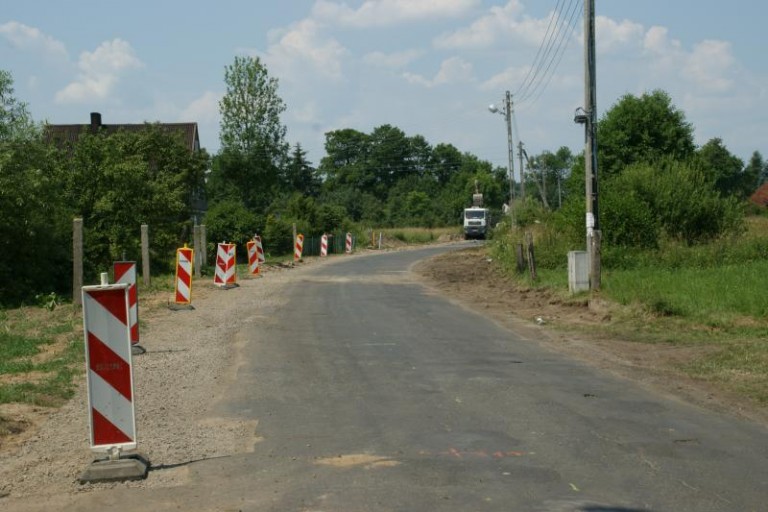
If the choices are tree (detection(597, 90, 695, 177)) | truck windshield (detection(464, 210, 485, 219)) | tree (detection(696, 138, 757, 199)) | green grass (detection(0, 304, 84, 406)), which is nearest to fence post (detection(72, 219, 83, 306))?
green grass (detection(0, 304, 84, 406))

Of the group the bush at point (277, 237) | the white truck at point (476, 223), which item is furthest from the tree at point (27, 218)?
the white truck at point (476, 223)

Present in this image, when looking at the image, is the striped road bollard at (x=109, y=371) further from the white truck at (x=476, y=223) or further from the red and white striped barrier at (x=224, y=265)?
the white truck at (x=476, y=223)

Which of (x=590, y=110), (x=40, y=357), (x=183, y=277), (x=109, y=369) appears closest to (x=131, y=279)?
(x=40, y=357)

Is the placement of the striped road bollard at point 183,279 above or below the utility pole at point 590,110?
below


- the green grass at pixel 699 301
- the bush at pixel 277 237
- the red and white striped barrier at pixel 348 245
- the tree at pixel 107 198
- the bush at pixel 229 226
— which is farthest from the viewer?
the red and white striped barrier at pixel 348 245

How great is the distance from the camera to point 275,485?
20.3ft

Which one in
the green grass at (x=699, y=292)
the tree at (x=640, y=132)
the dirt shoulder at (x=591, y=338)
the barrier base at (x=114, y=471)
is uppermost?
the tree at (x=640, y=132)

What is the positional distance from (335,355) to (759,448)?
669cm

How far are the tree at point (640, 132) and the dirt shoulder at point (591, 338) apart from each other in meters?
21.4

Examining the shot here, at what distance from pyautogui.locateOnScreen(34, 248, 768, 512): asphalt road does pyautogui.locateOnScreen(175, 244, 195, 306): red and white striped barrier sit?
7.16 meters

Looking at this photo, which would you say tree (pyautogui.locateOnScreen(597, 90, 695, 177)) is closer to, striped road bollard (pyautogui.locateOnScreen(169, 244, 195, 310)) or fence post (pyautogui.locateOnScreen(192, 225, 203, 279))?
fence post (pyautogui.locateOnScreen(192, 225, 203, 279))

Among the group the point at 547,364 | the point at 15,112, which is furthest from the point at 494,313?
the point at 15,112

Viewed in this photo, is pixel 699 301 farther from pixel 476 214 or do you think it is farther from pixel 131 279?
pixel 476 214

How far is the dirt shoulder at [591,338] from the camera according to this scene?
9789 mm
